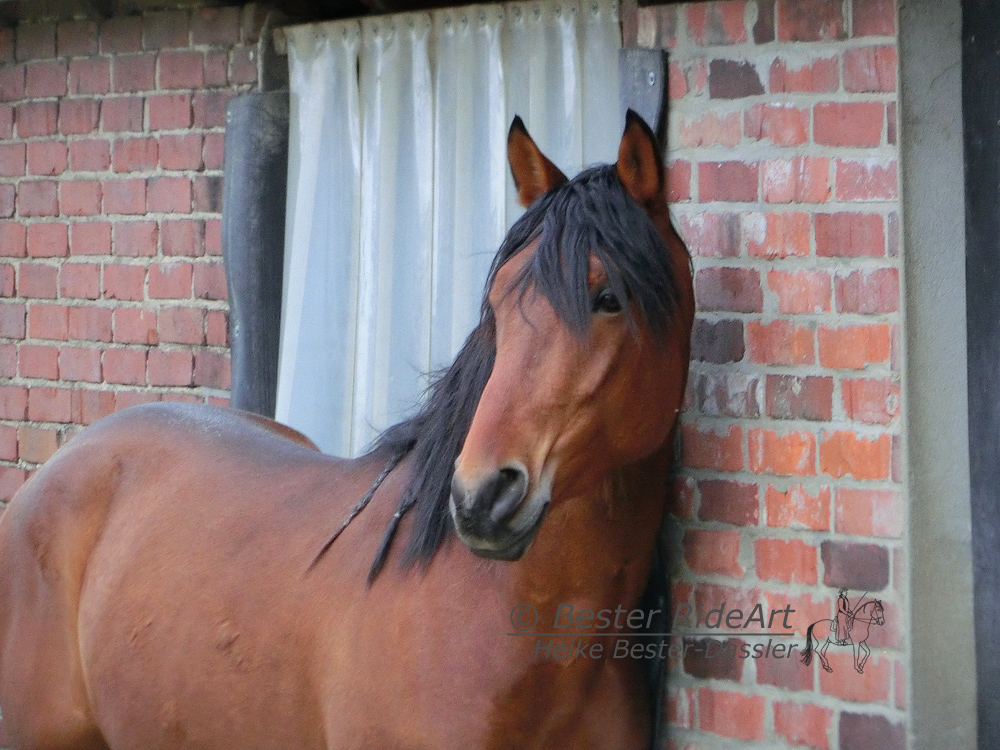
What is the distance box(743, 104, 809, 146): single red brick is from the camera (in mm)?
2078

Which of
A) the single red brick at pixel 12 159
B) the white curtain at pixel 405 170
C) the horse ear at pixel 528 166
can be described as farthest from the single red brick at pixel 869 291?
the single red brick at pixel 12 159

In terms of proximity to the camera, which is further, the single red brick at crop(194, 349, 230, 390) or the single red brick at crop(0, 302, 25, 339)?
the single red brick at crop(0, 302, 25, 339)

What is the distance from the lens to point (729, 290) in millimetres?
2107

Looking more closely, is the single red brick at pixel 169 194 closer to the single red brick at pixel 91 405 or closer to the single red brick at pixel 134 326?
the single red brick at pixel 134 326

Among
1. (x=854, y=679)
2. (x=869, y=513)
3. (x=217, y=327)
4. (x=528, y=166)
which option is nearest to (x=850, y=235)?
(x=869, y=513)

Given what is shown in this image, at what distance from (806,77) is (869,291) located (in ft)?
1.64

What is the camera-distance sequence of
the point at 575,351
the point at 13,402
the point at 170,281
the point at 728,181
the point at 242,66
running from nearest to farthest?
the point at 575,351 → the point at 728,181 → the point at 242,66 → the point at 170,281 → the point at 13,402

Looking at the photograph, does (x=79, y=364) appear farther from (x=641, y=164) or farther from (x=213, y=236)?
(x=641, y=164)

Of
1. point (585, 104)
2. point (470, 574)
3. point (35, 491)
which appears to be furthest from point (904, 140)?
point (35, 491)

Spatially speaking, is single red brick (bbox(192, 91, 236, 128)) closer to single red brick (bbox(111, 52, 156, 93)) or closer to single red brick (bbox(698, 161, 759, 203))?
single red brick (bbox(111, 52, 156, 93))

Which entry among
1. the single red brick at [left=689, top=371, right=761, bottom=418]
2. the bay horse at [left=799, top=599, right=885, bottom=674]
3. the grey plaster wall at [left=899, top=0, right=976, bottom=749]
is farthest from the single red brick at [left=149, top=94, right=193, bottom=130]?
the bay horse at [left=799, top=599, right=885, bottom=674]

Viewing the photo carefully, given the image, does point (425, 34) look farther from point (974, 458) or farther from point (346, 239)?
point (974, 458)

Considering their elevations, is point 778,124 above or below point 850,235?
above

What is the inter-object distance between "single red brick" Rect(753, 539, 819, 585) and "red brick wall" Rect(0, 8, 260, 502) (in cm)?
180
